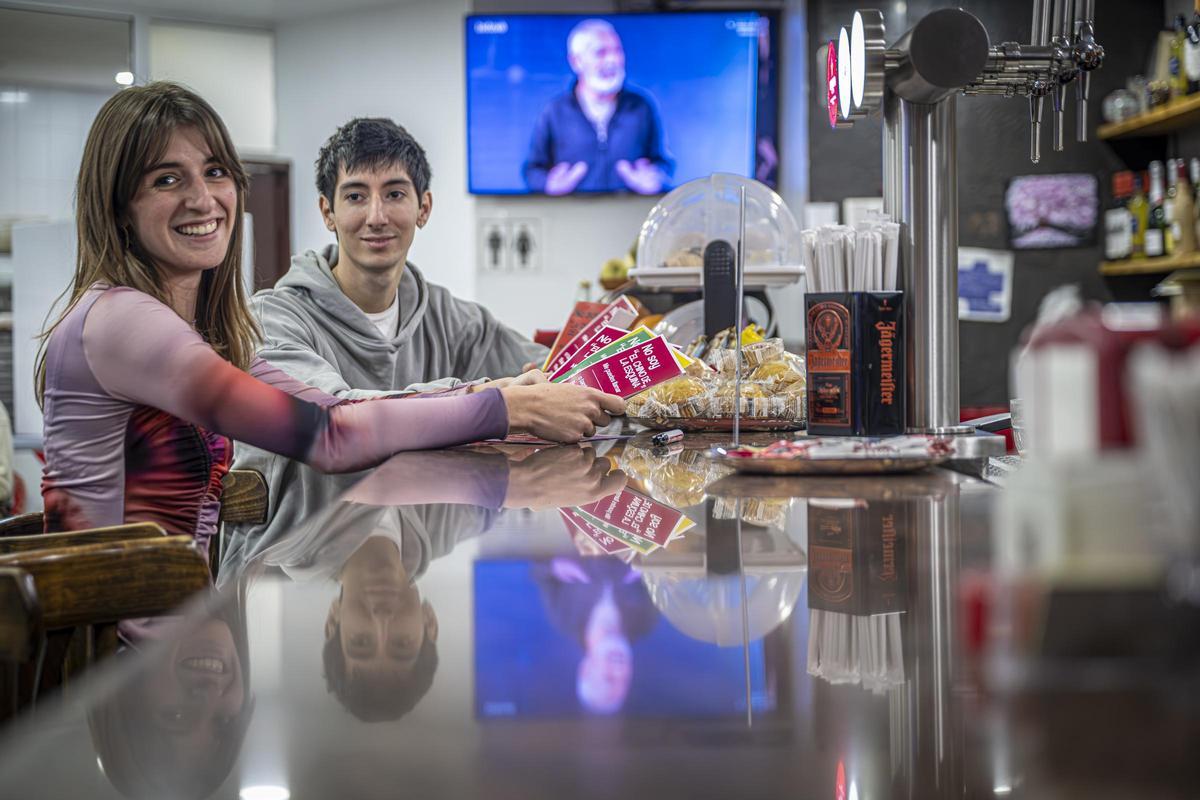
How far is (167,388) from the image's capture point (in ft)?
4.45

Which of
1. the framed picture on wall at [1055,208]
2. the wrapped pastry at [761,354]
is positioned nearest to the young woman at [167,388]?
the wrapped pastry at [761,354]

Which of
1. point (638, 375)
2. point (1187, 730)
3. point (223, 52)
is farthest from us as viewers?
point (223, 52)

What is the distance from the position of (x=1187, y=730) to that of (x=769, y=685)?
235mm

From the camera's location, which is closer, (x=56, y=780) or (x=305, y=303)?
(x=56, y=780)

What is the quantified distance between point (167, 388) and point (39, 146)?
16.6ft

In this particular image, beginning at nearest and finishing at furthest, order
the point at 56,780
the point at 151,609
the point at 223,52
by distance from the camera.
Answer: the point at 56,780, the point at 151,609, the point at 223,52

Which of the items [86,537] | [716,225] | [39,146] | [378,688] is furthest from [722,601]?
[39,146]

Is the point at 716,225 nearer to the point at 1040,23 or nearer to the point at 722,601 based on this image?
the point at 1040,23

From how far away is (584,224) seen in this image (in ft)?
17.7

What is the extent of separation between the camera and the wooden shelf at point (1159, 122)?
3580 mm

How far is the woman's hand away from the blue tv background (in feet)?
3.20

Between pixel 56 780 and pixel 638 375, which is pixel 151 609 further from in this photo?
pixel 638 375

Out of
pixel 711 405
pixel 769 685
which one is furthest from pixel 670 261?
pixel 769 685

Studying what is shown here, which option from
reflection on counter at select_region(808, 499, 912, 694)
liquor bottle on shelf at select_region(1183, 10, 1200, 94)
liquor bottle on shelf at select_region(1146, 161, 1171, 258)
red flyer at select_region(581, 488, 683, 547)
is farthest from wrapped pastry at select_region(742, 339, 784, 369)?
liquor bottle on shelf at select_region(1146, 161, 1171, 258)
